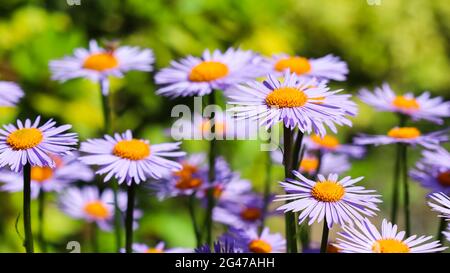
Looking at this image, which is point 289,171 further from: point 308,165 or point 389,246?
point 308,165

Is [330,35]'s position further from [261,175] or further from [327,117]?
[327,117]

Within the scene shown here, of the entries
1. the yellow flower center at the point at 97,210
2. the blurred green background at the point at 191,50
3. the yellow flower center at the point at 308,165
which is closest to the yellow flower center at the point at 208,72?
the yellow flower center at the point at 308,165

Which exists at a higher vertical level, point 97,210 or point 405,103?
point 405,103

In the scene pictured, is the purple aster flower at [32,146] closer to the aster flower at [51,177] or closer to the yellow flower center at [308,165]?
the aster flower at [51,177]

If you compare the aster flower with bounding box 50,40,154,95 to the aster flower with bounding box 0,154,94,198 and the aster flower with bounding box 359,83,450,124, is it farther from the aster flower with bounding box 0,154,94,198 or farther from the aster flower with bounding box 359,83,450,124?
the aster flower with bounding box 359,83,450,124

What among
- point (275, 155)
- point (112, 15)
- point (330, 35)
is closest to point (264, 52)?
point (330, 35)

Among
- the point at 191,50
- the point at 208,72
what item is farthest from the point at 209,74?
the point at 191,50
